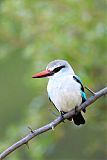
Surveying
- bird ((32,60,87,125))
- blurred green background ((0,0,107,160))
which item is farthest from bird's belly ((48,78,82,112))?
blurred green background ((0,0,107,160))

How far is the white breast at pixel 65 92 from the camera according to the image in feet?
13.8

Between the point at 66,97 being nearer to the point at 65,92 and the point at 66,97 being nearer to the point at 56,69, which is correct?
the point at 65,92

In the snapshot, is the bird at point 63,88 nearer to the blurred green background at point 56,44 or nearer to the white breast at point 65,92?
the white breast at point 65,92

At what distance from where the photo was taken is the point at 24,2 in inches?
253

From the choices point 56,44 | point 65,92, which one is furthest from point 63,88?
point 56,44

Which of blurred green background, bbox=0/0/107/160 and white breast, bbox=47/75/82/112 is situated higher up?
white breast, bbox=47/75/82/112

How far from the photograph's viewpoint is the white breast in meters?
4.19

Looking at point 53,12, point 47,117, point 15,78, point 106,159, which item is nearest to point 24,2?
point 53,12

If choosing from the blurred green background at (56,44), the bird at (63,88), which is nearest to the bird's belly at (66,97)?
the bird at (63,88)

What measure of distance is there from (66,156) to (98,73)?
249cm

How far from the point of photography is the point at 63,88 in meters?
4.22

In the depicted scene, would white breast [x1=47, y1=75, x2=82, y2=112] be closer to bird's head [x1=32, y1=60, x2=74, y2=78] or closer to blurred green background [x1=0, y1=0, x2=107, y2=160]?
bird's head [x1=32, y1=60, x2=74, y2=78]

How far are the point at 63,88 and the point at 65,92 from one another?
0.03 m

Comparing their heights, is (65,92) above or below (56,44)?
above
